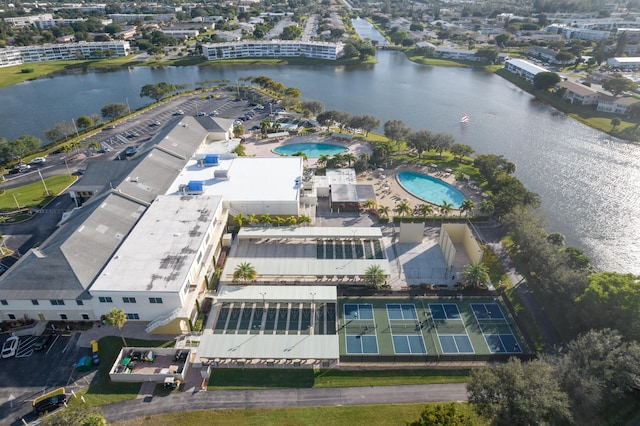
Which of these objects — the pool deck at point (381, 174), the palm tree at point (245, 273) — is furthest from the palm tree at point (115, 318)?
the pool deck at point (381, 174)

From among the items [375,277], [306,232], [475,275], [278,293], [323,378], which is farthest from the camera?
[306,232]

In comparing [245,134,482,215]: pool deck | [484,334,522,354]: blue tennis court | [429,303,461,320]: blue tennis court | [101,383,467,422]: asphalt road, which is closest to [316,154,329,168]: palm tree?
[245,134,482,215]: pool deck

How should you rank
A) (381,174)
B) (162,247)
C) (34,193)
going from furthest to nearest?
1. (381,174)
2. (34,193)
3. (162,247)

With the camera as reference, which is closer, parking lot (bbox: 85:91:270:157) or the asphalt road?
the asphalt road

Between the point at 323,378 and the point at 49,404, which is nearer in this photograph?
the point at 49,404

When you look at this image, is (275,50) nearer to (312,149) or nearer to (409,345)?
(312,149)

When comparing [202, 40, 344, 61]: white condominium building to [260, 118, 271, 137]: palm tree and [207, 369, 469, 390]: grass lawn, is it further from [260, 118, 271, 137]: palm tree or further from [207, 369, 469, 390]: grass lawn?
[207, 369, 469, 390]: grass lawn

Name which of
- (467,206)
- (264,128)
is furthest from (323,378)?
(264,128)
